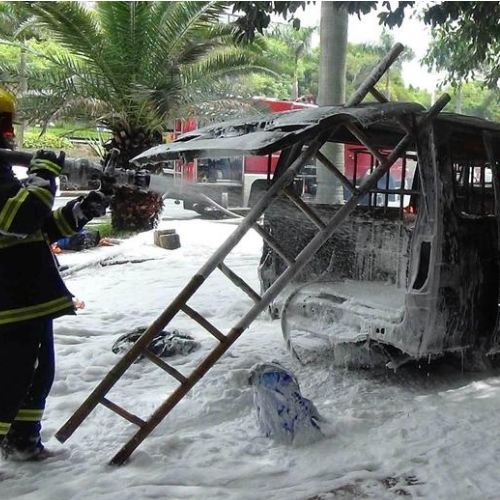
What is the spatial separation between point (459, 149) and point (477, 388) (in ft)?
5.61

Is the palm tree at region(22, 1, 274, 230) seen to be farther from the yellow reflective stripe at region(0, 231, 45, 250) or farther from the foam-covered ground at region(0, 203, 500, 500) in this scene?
the yellow reflective stripe at region(0, 231, 45, 250)

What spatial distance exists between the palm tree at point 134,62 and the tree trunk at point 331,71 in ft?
9.73

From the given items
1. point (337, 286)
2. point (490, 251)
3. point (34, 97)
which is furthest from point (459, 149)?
point (34, 97)

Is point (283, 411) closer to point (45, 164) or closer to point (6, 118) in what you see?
point (45, 164)

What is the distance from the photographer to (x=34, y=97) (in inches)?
470

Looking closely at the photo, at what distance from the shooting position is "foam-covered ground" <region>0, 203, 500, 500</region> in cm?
297

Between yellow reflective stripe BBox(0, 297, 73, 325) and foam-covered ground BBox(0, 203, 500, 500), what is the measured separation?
30.1 inches

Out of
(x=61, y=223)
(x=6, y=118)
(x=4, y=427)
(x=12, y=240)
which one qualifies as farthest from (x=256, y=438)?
(x=6, y=118)

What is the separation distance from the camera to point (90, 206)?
3246 mm

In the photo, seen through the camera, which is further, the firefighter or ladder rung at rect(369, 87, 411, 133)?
ladder rung at rect(369, 87, 411, 133)

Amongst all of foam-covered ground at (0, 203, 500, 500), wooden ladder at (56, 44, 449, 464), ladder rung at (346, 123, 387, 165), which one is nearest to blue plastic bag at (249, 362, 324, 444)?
foam-covered ground at (0, 203, 500, 500)

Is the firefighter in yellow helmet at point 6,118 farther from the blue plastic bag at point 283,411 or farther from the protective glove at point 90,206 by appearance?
the blue plastic bag at point 283,411

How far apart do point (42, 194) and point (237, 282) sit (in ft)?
4.31

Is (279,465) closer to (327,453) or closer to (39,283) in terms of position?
(327,453)
